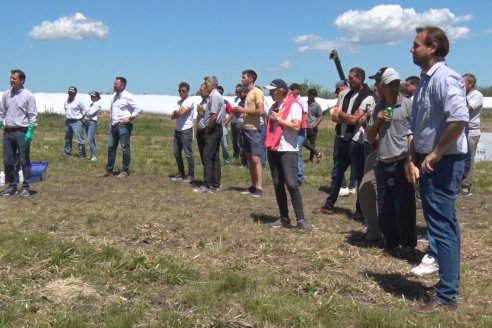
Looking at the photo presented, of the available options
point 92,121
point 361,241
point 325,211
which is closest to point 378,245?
point 361,241

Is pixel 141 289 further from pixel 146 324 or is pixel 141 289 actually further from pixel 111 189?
pixel 111 189

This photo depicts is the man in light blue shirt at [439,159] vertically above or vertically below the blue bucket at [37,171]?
above

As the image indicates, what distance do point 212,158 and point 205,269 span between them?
4.61 meters

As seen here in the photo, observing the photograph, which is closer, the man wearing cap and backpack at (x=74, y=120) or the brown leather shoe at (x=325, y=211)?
the brown leather shoe at (x=325, y=211)

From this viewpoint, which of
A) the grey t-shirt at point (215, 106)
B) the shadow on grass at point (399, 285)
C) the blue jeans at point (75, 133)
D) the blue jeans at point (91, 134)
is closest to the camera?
Answer: the shadow on grass at point (399, 285)

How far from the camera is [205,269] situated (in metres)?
5.20

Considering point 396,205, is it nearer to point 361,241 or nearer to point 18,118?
point 361,241

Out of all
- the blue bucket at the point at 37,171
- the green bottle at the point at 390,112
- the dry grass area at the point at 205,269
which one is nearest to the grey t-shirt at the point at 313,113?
the dry grass area at the point at 205,269

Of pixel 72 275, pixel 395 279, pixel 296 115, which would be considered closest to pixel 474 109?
pixel 296 115

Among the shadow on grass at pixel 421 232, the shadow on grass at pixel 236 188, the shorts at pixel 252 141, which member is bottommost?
the shadow on grass at pixel 236 188

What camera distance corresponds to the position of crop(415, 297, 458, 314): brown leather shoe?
4152 mm

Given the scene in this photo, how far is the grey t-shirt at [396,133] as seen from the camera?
5.53 metres

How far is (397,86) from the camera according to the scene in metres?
5.60

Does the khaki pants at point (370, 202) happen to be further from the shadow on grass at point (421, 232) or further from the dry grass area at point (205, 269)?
the shadow on grass at point (421, 232)
